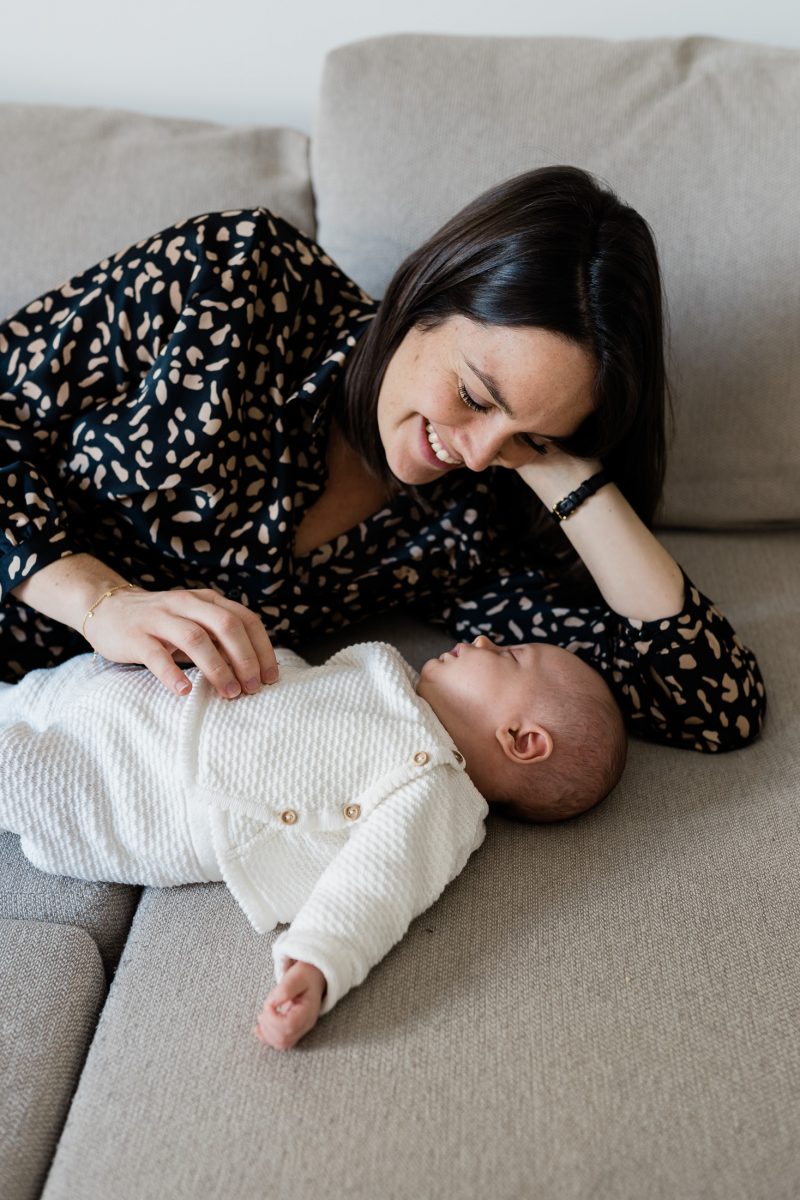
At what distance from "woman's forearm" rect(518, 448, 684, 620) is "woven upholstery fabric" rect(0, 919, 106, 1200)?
0.85m

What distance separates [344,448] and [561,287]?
1.51 ft

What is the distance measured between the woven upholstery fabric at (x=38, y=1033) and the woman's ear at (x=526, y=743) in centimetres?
56

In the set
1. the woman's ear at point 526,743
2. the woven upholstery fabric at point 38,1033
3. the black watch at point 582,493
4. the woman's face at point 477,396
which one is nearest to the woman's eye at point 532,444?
the woman's face at point 477,396

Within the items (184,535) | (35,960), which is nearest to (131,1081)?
(35,960)

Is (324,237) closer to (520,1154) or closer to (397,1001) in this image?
(397,1001)

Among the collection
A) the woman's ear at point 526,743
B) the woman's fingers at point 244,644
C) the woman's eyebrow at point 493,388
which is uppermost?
the woman's eyebrow at point 493,388

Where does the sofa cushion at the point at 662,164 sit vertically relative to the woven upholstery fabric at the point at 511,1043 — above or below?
above

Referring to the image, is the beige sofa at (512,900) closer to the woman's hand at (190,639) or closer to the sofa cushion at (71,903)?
the sofa cushion at (71,903)

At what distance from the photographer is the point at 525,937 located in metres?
1.12

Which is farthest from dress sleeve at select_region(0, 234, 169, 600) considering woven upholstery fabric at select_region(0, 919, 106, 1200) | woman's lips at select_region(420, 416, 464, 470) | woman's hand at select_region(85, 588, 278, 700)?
woven upholstery fabric at select_region(0, 919, 106, 1200)

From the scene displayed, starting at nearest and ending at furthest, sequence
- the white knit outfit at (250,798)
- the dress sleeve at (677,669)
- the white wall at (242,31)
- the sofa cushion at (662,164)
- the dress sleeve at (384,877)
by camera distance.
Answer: the dress sleeve at (384,877) < the white knit outfit at (250,798) < the dress sleeve at (677,669) < the sofa cushion at (662,164) < the white wall at (242,31)

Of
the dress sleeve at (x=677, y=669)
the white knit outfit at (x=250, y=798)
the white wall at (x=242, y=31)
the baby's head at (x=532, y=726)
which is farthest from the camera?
the white wall at (x=242, y=31)

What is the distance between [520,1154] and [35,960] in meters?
0.57

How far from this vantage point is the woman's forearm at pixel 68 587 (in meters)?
1.29
